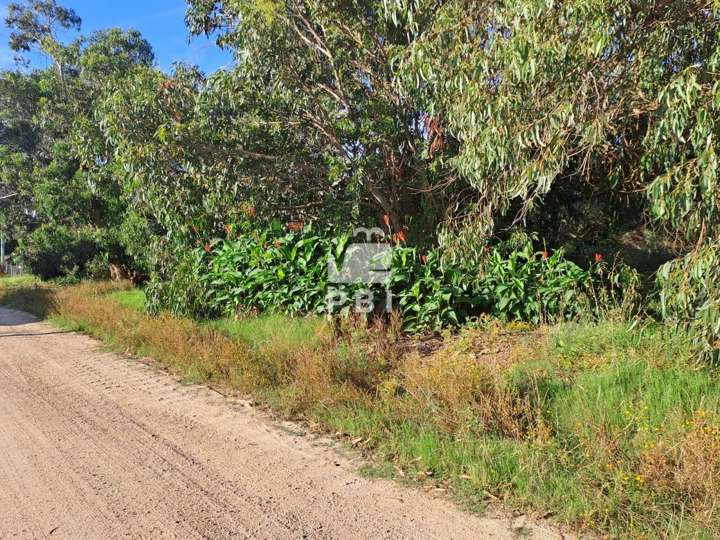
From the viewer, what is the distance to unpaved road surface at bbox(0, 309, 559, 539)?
142 inches

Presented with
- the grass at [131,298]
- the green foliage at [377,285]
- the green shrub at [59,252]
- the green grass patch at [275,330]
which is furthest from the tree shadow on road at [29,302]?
the green grass patch at [275,330]

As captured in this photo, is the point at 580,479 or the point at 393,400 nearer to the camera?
the point at 580,479

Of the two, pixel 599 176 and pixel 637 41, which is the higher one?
pixel 637 41

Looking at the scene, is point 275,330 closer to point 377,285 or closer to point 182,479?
point 377,285

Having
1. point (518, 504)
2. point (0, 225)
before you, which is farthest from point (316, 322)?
point (0, 225)

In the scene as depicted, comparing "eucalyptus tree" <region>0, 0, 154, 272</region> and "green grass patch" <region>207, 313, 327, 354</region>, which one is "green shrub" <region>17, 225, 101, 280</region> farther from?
"green grass patch" <region>207, 313, 327, 354</region>

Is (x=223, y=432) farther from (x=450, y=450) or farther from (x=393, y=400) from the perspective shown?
(x=450, y=450)

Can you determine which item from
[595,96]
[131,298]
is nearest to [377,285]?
[595,96]

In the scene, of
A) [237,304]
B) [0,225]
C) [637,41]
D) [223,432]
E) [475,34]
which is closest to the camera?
[637,41]

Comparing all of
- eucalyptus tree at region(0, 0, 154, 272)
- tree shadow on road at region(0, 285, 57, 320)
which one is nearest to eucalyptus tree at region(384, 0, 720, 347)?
tree shadow on road at region(0, 285, 57, 320)

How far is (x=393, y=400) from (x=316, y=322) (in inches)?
119

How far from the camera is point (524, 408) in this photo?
15.2 ft

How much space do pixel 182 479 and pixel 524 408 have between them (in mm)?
2653

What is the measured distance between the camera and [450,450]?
14.3 ft
